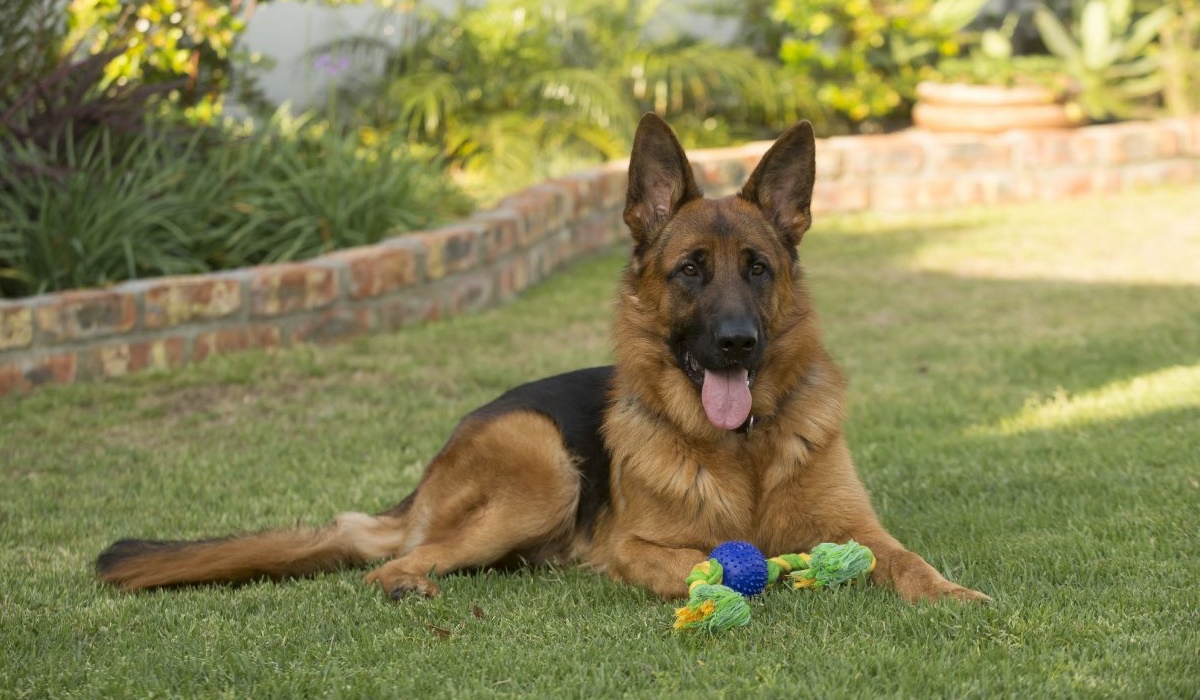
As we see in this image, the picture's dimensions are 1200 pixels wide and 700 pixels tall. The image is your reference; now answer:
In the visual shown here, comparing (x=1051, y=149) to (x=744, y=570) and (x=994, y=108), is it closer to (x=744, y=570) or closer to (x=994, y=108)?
(x=994, y=108)

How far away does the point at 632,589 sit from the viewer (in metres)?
4.34

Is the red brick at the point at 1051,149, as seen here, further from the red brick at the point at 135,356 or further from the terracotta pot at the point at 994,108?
the red brick at the point at 135,356

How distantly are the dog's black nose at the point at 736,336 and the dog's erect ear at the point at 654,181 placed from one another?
0.58 m

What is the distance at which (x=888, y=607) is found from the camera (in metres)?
3.85

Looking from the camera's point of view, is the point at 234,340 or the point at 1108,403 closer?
the point at 1108,403

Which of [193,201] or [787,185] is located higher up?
[787,185]

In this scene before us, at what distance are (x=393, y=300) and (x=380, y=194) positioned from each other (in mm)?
943

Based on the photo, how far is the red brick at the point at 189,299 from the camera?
7.37m

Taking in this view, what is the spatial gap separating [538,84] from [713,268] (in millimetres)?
7868

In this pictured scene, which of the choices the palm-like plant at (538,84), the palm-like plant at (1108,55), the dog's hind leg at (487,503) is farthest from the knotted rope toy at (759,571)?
the palm-like plant at (1108,55)

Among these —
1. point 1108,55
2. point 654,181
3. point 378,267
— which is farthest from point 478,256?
point 1108,55

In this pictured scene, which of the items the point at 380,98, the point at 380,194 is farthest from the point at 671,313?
the point at 380,98

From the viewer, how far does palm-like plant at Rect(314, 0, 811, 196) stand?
11367mm

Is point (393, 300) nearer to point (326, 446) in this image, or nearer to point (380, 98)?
point (326, 446)
